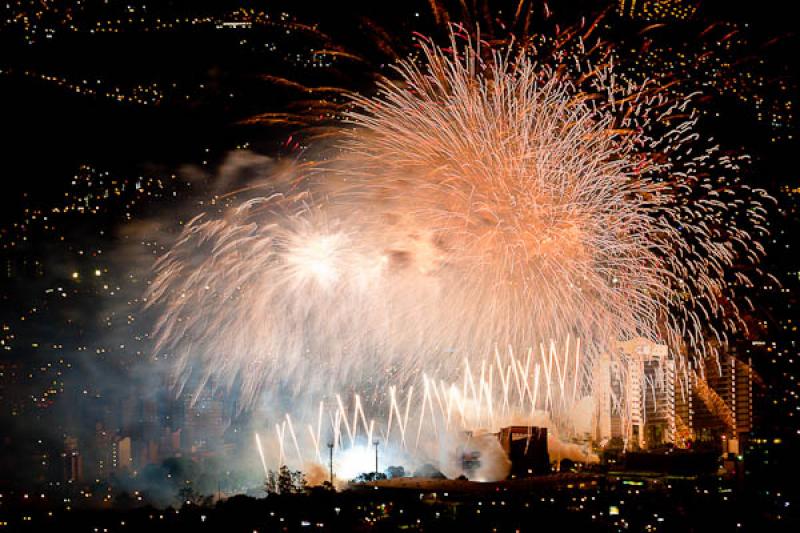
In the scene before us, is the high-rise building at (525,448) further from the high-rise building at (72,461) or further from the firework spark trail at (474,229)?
the high-rise building at (72,461)

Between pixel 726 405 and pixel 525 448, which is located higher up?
pixel 525 448

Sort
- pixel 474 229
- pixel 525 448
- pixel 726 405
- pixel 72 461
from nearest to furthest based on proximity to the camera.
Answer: pixel 474 229, pixel 525 448, pixel 72 461, pixel 726 405

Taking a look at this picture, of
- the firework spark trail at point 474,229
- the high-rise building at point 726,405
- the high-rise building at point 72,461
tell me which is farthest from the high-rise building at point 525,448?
the high-rise building at point 726,405

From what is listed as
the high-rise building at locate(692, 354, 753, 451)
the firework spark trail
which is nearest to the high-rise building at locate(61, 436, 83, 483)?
the firework spark trail

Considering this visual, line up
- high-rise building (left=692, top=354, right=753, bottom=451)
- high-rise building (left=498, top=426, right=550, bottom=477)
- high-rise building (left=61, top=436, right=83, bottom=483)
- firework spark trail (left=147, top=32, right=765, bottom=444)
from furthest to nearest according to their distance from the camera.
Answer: high-rise building (left=692, top=354, right=753, bottom=451), high-rise building (left=61, top=436, right=83, bottom=483), high-rise building (left=498, top=426, right=550, bottom=477), firework spark trail (left=147, top=32, right=765, bottom=444)

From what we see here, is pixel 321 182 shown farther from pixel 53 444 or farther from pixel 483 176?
pixel 53 444

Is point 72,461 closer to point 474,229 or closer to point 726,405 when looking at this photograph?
point 474,229

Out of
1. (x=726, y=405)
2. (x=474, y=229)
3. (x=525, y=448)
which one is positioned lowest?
(x=726, y=405)

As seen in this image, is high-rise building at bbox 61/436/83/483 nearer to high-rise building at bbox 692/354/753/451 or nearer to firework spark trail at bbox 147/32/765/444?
firework spark trail at bbox 147/32/765/444

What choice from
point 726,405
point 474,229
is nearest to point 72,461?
point 474,229
